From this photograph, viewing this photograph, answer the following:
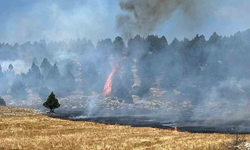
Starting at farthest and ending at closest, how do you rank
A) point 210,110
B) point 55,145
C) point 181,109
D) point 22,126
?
1. point 181,109
2. point 210,110
3. point 22,126
4. point 55,145

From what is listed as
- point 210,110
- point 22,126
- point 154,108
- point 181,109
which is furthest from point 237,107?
point 22,126

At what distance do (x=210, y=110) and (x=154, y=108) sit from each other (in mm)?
37080

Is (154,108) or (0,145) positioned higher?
(154,108)

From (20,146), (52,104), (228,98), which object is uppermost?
(228,98)

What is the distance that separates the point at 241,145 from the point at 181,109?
160m

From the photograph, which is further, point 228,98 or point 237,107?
point 228,98

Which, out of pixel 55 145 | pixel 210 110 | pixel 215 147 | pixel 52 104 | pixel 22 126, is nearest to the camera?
pixel 215 147

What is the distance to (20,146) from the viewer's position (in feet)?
97.6

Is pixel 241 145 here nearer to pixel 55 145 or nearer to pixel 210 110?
pixel 55 145

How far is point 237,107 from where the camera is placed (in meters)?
178

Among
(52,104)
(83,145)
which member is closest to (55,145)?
(83,145)

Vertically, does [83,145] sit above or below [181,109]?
below

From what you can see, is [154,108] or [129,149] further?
[154,108]

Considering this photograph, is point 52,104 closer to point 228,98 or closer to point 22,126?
point 22,126
